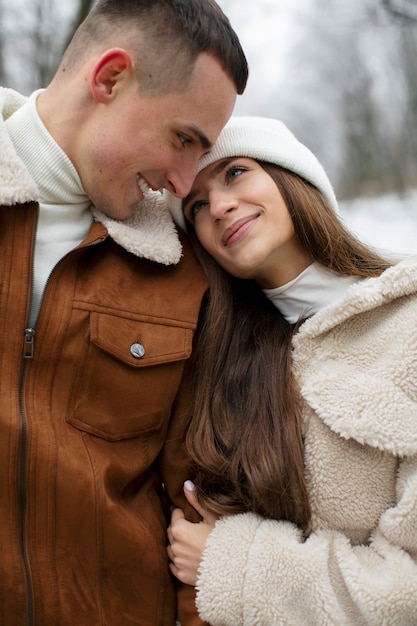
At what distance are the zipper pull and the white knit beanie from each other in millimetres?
640

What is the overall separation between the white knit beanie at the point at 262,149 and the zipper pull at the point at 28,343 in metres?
0.64

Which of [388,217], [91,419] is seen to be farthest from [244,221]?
[388,217]

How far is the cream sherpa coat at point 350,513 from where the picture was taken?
4.82ft

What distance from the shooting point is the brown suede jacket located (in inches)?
54.9

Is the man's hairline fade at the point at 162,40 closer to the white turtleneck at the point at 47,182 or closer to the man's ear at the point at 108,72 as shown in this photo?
the man's ear at the point at 108,72

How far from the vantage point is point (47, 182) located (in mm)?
1528

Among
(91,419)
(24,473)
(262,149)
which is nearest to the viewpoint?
(24,473)

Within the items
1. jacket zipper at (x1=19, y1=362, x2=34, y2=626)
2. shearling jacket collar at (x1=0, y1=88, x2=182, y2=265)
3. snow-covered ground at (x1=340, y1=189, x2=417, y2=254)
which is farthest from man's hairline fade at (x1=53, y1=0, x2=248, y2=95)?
snow-covered ground at (x1=340, y1=189, x2=417, y2=254)

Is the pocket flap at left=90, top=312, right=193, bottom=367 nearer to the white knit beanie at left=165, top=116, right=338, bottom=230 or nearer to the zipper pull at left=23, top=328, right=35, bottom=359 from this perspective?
the zipper pull at left=23, top=328, right=35, bottom=359

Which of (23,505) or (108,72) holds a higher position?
(108,72)

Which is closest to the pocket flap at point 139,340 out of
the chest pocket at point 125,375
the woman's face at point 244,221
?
the chest pocket at point 125,375

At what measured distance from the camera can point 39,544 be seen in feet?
4.69

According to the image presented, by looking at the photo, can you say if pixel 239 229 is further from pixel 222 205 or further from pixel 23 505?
pixel 23 505

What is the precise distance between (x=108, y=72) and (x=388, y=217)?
468cm
